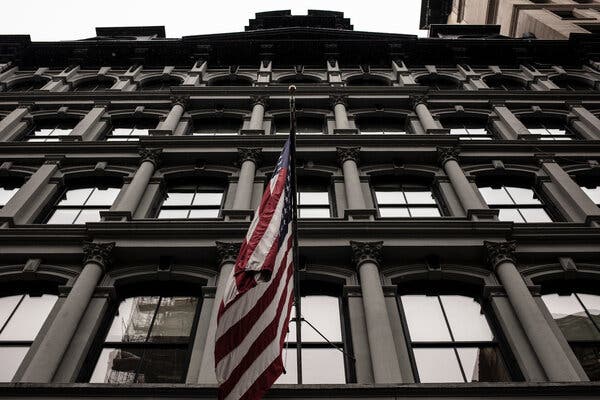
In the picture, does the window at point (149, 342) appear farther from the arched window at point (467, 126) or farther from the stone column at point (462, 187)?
the arched window at point (467, 126)

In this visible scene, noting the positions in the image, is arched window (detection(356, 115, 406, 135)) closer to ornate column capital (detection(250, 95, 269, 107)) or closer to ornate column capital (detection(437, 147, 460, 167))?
ornate column capital (detection(250, 95, 269, 107))

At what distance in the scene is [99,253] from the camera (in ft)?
41.4

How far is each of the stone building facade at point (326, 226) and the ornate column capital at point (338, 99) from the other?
132 mm

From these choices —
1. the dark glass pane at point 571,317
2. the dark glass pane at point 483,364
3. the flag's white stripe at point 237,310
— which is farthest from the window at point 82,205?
the dark glass pane at point 571,317

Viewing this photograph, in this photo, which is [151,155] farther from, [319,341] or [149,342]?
[319,341]

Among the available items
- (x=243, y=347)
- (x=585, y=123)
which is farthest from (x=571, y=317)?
(x=585, y=123)

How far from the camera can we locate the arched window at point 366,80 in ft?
83.7

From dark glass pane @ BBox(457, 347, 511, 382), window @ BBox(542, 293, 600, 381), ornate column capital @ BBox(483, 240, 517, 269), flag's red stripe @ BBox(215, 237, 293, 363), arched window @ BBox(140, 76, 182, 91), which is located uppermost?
arched window @ BBox(140, 76, 182, 91)

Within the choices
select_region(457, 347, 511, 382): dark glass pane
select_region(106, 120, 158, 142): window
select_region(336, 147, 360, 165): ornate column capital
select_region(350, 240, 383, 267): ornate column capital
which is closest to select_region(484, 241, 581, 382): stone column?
select_region(457, 347, 511, 382): dark glass pane

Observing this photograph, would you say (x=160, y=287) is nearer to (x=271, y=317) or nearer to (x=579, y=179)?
(x=271, y=317)

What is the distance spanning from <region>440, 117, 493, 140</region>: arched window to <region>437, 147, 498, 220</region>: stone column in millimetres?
3829

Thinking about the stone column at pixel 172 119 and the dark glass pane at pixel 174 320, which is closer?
the dark glass pane at pixel 174 320

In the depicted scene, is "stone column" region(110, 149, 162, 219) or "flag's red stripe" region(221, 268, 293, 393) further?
"stone column" region(110, 149, 162, 219)

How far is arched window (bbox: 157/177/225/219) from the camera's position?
51.3ft
